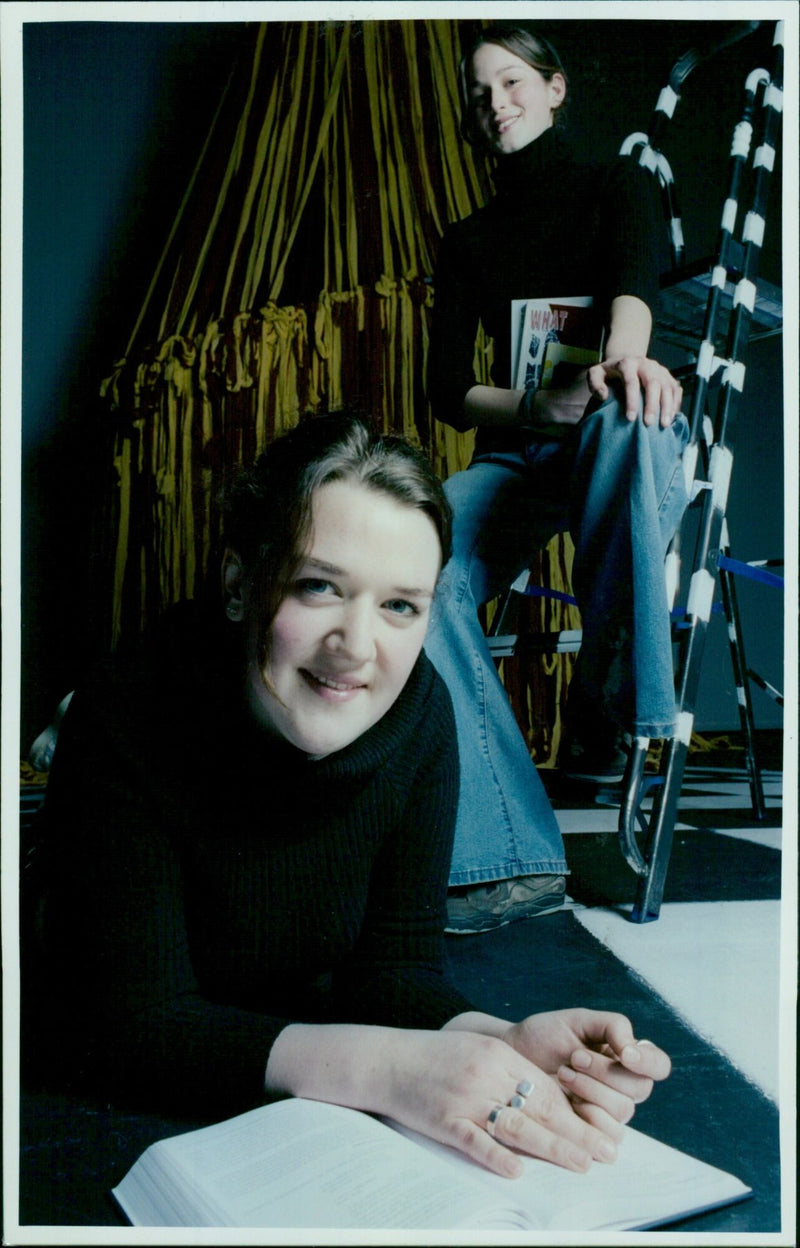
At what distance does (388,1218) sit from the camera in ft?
1.88

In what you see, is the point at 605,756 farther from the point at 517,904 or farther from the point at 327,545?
the point at 327,545

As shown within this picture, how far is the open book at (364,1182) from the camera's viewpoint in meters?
0.53

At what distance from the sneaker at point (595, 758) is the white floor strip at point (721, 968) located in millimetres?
173

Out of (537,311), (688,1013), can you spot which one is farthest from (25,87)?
(688,1013)

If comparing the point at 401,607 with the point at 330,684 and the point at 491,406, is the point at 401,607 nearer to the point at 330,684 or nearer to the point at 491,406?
the point at 330,684

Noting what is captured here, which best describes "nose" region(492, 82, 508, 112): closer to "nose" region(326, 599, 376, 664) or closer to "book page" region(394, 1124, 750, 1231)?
"nose" region(326, 599, 376, 664)

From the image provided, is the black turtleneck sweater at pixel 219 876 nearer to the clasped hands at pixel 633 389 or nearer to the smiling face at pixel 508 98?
the clasped hands at pixel 633 389

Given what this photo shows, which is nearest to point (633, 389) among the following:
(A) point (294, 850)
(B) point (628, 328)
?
(B) point (628, 328)

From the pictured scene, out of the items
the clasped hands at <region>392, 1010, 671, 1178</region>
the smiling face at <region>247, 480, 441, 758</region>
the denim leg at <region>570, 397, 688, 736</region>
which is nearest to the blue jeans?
the denim leg at <region>570, 397, 688, 736</region>

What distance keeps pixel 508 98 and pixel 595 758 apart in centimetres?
66

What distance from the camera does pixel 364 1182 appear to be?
554 mm

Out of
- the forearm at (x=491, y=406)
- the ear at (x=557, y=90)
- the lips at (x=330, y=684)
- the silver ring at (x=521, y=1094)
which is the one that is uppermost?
the ear at (x=557, y=90)

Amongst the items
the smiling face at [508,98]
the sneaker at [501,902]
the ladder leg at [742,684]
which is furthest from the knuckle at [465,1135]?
the smiling face at [508,98]

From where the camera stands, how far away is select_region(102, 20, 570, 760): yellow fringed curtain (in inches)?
35.4
